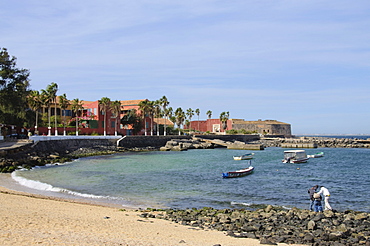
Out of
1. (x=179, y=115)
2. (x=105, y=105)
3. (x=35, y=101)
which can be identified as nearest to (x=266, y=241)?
(x=35, y=101)

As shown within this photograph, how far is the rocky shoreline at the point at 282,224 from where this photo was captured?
13789 mm

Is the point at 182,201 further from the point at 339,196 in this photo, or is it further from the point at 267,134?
the point at 267,134

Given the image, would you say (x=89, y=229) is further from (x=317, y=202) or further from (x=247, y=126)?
(x=247, y=126)

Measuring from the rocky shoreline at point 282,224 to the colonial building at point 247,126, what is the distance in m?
108

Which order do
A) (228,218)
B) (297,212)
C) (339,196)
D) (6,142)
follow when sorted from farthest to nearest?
(6,142)
(339,196)
(297,212)
(228,218)

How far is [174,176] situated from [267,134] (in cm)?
10170

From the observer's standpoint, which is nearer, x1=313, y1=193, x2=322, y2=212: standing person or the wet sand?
the wet sand

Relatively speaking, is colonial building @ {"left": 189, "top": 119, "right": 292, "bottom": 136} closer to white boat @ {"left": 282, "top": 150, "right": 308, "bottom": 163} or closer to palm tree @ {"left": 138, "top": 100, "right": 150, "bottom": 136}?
palm tree @ {"left": 138, "top": 100, "right": 150, "bottom": 136}

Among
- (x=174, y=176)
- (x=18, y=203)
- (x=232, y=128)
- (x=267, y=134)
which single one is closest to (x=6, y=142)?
(x=174, y=176)

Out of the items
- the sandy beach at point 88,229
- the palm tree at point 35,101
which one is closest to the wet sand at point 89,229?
the sandy beach at point 88,229

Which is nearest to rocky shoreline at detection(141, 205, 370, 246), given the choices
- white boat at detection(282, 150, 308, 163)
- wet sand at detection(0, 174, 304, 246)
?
wet sand at detection(0, 174, 304, 246)

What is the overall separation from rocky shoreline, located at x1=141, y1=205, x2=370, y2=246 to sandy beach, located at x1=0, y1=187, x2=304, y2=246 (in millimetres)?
1059

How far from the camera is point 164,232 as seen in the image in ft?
45.6

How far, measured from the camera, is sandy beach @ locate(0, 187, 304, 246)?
11.2 m
